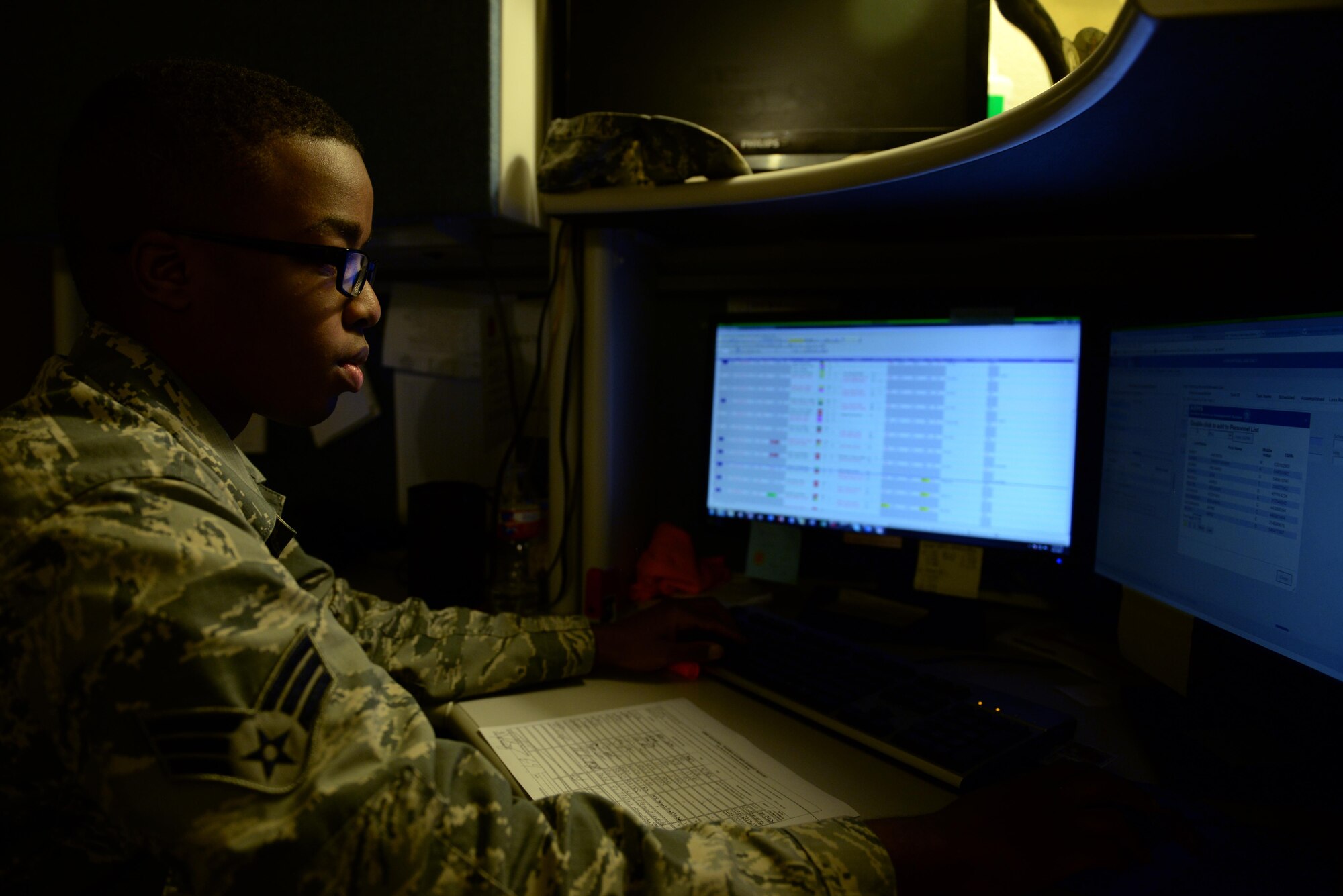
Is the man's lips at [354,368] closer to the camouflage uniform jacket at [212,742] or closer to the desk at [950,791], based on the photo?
the camouflage uniform jacket at [212,742]

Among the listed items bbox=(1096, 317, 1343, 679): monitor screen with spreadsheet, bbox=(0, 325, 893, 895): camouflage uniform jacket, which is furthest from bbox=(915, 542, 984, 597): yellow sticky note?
bbox=(0, 325, 893, 895): camouflage uniform jacket

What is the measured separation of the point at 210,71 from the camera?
0.62 metres

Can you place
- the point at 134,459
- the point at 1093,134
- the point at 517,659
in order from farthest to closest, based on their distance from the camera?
the point at 517,659
the point at 1093,134
the point at 134,459

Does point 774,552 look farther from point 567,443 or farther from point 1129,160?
point 1129,160

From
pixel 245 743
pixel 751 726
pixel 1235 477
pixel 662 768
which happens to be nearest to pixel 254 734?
pixel 245 743

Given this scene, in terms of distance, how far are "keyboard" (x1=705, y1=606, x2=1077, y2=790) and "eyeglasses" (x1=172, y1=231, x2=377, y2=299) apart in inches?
20.1

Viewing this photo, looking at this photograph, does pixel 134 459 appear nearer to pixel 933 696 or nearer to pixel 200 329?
pixel 200 329

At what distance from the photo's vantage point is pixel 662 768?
2.04ft

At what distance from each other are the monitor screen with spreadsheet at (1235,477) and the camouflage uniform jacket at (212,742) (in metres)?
0.41

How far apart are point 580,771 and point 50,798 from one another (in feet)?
1.13

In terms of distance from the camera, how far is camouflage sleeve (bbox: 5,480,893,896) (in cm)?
40

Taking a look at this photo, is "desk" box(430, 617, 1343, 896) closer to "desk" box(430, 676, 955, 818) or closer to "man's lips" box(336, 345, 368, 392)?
"desk" box(430, 676, 955, 818)

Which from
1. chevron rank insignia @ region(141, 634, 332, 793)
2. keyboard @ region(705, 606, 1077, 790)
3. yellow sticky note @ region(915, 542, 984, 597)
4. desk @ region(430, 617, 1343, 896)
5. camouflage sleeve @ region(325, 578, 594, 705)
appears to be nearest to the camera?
chevron rank insignia @ region(141, 634, 332, 793)

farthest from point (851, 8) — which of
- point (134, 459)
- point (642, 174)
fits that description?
point (134, 459)
